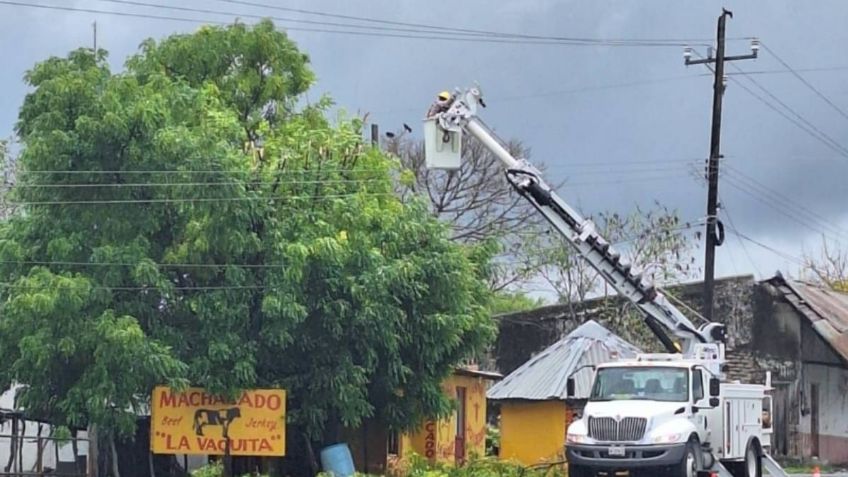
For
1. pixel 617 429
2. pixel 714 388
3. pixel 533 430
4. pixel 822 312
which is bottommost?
pixel 533 430

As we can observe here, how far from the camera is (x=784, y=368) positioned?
4662 cm

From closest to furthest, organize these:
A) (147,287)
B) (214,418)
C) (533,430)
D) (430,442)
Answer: (147,287) < (214,418) < (430,442) < (533,430)

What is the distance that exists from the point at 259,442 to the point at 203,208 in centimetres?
Answer: 504

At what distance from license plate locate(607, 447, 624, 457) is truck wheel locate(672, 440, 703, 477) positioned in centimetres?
100

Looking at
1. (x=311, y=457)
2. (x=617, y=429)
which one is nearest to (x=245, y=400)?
(x=311, y=457)

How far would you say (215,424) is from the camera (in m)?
27.8

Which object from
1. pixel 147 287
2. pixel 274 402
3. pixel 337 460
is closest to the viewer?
pixel 147 287

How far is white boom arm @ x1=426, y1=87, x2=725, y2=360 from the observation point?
93.1ft

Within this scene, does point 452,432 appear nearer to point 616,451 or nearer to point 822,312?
point 616,451

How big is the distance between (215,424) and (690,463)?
9.79m

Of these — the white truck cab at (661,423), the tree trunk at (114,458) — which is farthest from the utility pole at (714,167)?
the tree trunk at (114,458)

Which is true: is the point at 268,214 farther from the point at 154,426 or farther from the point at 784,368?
the point at 784,368

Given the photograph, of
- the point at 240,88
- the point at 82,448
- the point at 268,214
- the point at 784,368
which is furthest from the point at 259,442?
the point at 784,368

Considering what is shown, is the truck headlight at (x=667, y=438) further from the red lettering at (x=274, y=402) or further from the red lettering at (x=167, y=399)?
the red lettering at (x=167, y=399)
